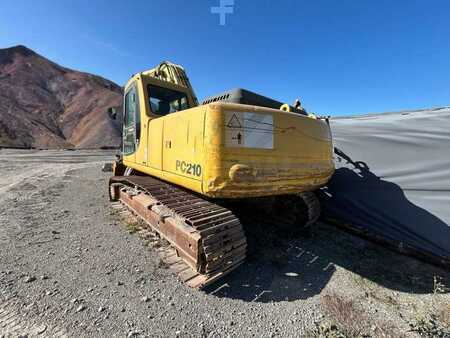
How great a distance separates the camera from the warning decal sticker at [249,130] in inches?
107

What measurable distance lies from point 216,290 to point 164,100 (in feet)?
12.5

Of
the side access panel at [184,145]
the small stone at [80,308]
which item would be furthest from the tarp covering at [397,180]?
the small stone at [80,308]

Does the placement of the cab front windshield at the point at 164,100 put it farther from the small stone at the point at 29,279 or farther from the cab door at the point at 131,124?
the small stone at the point at 29,279

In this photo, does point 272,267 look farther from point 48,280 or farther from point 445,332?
point 48,280

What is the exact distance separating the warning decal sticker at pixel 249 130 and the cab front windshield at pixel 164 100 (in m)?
2.46

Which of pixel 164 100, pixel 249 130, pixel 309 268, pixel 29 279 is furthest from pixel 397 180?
pixel 29 279

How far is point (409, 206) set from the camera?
406 centimetres

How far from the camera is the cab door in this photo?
495 centimetres

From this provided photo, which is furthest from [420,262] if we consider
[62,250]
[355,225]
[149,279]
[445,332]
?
[62,250]

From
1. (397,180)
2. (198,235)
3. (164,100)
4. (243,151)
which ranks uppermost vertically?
(164,100)

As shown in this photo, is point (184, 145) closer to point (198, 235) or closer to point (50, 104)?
point (198, 235)

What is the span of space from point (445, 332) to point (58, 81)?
211 ft

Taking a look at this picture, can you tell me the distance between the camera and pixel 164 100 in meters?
5.34

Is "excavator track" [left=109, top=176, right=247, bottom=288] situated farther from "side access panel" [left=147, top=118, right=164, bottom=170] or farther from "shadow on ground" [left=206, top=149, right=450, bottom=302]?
"side access panel" [left=147, top=118, right=164, bottom=170]
